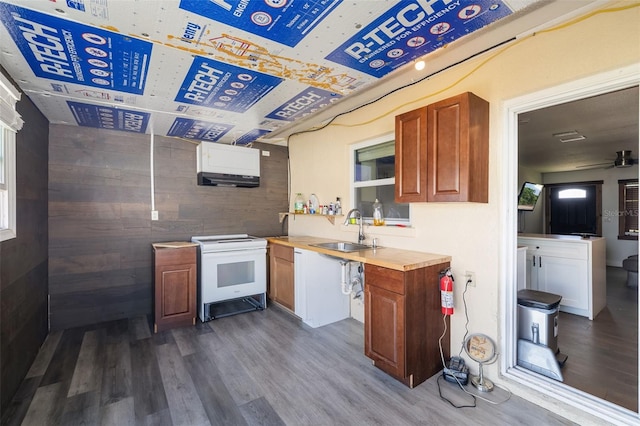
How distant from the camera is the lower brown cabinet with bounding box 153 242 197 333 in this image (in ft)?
10.0

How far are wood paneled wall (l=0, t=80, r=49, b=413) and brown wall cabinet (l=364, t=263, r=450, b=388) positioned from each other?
7.83 feet

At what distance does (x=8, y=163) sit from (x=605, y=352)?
4795 millimetres

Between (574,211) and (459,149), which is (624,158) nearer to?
(574,211)

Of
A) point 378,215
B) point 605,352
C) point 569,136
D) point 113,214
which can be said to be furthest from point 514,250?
point 113,214

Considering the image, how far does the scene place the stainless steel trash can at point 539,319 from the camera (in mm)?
2195

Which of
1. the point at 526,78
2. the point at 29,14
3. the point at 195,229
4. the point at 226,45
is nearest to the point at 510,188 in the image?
the point at 526,78

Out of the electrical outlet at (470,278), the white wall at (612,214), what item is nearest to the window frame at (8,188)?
the electrical outlet at (470,278)

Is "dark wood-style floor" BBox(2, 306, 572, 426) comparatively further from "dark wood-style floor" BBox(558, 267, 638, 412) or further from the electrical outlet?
the electrical outlet

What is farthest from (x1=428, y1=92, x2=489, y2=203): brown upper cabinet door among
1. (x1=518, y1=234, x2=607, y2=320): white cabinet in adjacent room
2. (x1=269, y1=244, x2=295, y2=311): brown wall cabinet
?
Answer: (x1=518, y1=234, x2=607, y2=320): white cabinet in adjacent room

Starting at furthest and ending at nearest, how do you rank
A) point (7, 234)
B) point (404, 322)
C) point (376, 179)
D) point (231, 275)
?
point (231, 275) → point (376, 179) → point (404, 322) → point (7, 234)

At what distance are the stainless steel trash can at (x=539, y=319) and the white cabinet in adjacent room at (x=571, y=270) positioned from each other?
1.36 m

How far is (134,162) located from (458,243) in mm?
3604

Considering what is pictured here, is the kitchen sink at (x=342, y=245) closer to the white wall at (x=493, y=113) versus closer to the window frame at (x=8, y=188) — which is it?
the white wall at (x=493, y=113)

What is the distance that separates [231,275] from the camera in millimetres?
3480
